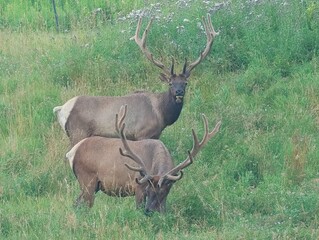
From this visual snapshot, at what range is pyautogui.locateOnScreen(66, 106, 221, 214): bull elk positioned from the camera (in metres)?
9.36

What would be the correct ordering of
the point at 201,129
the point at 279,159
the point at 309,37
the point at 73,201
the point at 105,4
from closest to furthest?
the point at 73,201 → the point at 279,159 → the point at 201,129 → the point at 309,37 → the point at 105,4

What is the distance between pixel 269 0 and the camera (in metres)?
15.0

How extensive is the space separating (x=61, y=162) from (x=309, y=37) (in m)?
4.55

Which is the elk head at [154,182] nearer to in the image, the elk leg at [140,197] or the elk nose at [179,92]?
the elk leg at [140,197]

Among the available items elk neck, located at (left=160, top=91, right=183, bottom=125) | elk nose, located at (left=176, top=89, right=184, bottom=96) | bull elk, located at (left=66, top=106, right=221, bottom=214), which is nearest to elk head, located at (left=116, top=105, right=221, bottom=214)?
bull elk, located at (left=66, top=106, right=221, bottom=214)

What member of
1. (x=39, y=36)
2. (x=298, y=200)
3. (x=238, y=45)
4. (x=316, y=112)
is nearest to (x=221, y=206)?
(x=298, y=200)

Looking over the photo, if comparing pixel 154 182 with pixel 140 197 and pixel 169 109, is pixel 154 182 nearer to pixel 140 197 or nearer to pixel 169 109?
pixel 140 197

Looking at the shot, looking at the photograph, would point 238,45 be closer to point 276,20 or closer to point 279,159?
point 276,20

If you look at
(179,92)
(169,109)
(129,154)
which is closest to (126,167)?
(129,154)

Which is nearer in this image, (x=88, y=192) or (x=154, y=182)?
(x=154, y=182)

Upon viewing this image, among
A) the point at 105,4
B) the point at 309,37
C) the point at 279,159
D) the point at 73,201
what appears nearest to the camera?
the point at 73,201

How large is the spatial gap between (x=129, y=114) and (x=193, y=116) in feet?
4.04

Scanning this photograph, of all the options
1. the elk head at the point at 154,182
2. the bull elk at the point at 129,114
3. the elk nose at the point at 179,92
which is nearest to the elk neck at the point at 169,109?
the bull elk at the point at 129,114

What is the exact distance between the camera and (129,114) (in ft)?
38.9
